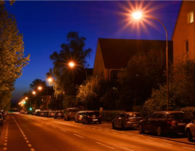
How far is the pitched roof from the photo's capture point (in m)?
53.6

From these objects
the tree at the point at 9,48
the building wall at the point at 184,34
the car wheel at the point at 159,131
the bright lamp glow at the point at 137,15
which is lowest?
the car wheel at the point at 159,131

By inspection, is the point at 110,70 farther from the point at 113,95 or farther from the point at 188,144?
the point at 188,144

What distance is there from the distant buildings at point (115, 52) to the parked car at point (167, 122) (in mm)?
30041

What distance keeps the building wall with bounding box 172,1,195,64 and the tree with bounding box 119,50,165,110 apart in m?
3.48

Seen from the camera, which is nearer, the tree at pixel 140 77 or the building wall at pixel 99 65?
the tree at pixel 140 77

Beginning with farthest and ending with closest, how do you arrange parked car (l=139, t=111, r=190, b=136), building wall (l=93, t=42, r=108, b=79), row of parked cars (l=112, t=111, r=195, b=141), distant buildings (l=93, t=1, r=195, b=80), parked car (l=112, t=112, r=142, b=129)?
building wall (l=93, t=42, r=108, b=79)
distant buildings (l=93, t=1, r=195, b=80)
parked car (l=112, t=112, r=142, b=129)
parked car (l=139, t=111, r=190, b=136)
row of parked cars (l=112, t=111, r=195, b=141)

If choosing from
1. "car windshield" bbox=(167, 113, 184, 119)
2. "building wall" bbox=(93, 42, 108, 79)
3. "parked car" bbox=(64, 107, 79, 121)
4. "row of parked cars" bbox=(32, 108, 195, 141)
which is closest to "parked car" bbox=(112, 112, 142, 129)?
"row of parked cars" bbox=(32, 108, 195, 141)

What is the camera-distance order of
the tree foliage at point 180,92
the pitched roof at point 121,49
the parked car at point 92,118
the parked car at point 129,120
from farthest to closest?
the pitched roof at point 121,49 < the parked car at point 92,118 < the parked car at point 129,120 < the tree foliage at point 180,92

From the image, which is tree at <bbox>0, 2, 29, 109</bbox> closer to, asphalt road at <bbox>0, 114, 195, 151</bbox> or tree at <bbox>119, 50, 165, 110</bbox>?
asphalt road at <bbox>0, 114, 195, 151</bbox>

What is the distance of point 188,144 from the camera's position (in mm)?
15328

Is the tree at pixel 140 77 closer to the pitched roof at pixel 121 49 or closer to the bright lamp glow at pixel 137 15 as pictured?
the pitched roof at pixel 121 49

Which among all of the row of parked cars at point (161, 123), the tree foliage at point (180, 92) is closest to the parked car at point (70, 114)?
the tree foliage at point (180, 92)

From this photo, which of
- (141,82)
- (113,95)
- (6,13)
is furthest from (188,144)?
(113,95)

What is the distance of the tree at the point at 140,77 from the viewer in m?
37.7
